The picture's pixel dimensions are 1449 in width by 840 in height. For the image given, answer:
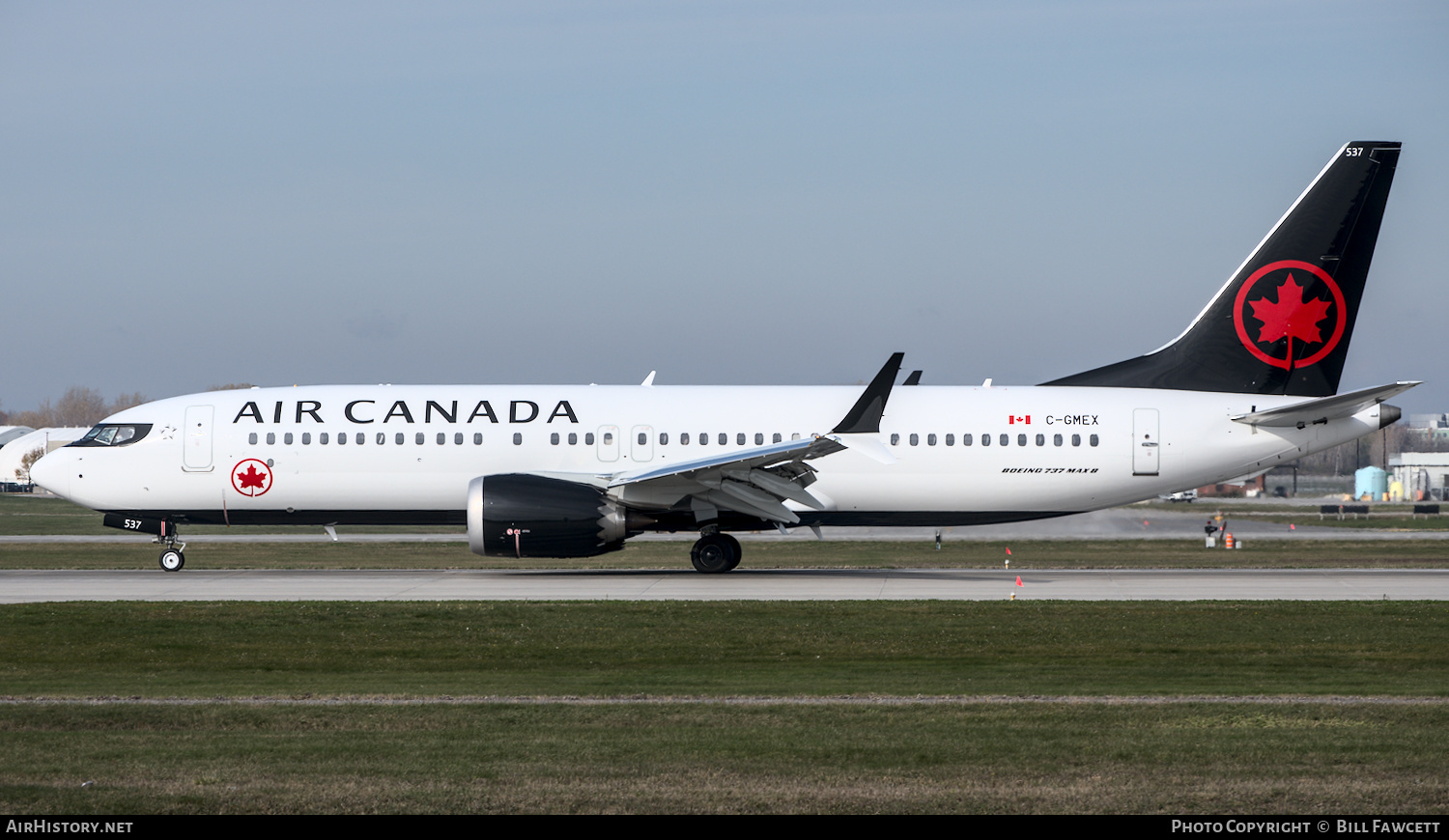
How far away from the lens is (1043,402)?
2911 centimetres

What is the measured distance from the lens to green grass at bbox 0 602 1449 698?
1398 centimetres

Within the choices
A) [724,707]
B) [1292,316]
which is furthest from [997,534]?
[724,707]

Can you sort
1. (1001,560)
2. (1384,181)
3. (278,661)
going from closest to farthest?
(278,661) → (1384,181) → (1001,560)

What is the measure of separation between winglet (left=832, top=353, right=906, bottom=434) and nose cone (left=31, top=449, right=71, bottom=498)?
1630 cm

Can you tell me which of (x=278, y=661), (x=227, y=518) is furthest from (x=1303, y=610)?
(x=227, y=518)

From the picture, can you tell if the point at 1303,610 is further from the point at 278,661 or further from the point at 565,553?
the point at 278,661

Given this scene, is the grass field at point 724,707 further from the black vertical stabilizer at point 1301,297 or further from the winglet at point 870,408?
the black vertical stabilizer at point 1301,297

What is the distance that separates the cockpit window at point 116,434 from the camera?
93.9 ft

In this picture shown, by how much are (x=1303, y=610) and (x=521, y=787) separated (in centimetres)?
1537

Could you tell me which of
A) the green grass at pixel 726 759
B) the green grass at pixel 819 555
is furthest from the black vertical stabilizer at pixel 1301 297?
the green grass at pixel 726 759

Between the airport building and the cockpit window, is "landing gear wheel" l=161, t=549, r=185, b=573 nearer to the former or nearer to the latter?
the cockpit window

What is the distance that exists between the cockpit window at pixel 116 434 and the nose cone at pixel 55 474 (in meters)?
0.49

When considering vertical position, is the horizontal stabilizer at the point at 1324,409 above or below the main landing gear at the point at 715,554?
above
